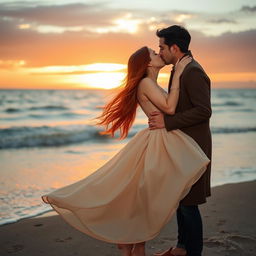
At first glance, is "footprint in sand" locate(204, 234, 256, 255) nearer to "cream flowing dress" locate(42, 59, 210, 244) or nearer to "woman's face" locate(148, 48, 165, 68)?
"cream flowing dress" locate(42, 59, 210, 244)

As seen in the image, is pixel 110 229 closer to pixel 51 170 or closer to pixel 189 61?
pixel 189 61

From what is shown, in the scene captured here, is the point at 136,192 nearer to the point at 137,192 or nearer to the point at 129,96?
the point at 137,192

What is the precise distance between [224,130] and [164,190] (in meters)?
16.0

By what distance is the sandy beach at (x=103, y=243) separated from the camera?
15.5 feet

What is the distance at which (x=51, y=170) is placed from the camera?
367 inches

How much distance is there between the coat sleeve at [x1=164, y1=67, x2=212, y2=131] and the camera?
12.8 ft

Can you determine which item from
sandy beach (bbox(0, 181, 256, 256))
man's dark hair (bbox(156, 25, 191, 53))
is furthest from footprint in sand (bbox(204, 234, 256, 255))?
man's dark hair (bbox(156, 25, 191, 53))

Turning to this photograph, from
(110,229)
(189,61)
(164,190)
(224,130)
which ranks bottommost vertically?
(224,130)

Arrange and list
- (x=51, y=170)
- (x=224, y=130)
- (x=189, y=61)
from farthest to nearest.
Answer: (x=224, y=130)
(x=51, y=170)
(x=189, y=61)

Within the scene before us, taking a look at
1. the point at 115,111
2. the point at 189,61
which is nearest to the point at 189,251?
the point at 115,111

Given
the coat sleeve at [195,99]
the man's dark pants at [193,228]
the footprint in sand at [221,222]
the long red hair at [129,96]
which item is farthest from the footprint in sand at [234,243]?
the long red hair at [129,96]

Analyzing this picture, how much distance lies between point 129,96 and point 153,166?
0.71 metres

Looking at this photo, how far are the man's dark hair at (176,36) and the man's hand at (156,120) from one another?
2.06ft

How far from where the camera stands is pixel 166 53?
161 inches
